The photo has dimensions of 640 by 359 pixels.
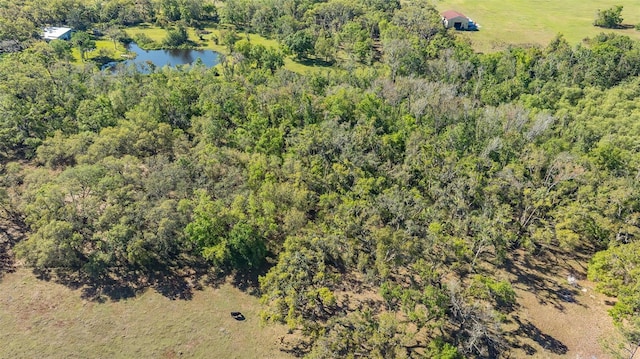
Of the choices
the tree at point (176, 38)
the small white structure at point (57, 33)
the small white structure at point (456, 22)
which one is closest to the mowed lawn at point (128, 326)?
the tree at point (176, 38)

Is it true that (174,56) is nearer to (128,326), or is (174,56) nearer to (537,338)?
(128,326)

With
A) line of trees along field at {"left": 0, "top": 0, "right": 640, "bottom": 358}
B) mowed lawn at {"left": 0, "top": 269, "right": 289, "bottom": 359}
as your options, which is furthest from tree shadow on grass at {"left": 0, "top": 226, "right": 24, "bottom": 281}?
mowed lawn at {"left": 0, "top": 269, "right": 289, "bottom": 359}

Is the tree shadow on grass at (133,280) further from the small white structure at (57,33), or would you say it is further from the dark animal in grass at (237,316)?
the small white structure at (57,33)

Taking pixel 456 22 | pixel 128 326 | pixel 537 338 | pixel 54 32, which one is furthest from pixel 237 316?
pixel 456 22

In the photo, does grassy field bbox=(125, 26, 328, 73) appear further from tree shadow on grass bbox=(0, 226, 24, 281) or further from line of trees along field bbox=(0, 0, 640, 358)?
tree shadow on grass bbox=(0, 226, 24, 281)

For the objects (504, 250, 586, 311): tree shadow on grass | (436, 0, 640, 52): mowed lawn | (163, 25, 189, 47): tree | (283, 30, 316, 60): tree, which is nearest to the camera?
(504, 250, 586, 311): tree shadow on grass

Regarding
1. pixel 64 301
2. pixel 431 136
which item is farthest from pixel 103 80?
pixel 431 136
